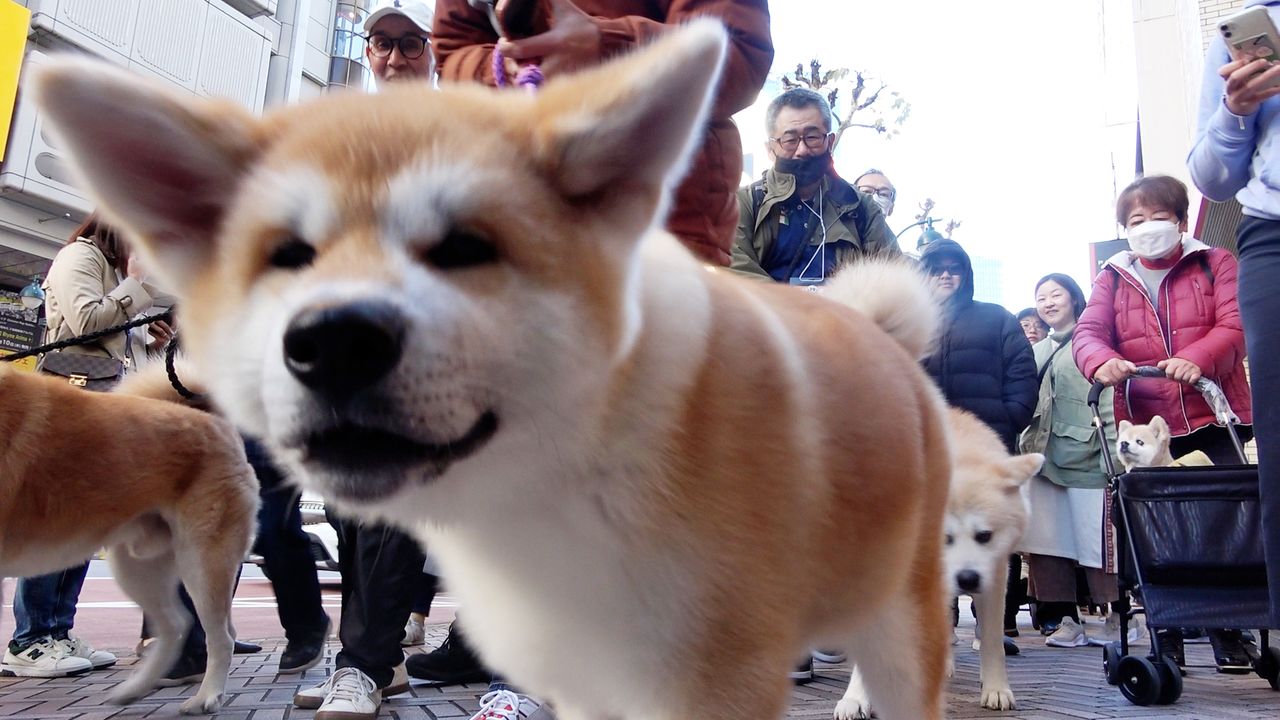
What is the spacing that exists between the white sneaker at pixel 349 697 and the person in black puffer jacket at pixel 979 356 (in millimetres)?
4199

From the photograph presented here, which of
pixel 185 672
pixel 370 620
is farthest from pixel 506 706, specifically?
pixel 185 672

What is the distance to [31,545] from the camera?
144 inches

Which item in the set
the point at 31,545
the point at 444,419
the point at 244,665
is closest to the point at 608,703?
the point at 444,419

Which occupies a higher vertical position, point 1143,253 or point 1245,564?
point 1143,253

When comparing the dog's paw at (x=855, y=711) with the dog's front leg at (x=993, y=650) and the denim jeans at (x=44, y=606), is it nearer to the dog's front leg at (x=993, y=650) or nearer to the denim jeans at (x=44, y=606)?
the dog's front leg at (x=993, y=650)

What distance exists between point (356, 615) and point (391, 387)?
242 cm

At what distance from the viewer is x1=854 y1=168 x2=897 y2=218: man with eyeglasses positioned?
722cm

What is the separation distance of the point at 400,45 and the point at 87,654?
3.65m

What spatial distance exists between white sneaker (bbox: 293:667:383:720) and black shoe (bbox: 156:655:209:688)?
1663 millimetres

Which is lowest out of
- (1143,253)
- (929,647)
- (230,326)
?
(929,647)

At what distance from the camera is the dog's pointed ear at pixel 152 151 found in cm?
129

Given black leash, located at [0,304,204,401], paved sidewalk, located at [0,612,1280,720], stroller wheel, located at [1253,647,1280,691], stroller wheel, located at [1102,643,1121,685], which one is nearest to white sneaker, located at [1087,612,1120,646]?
paved sidewalk, located at [0,612,1280,720]

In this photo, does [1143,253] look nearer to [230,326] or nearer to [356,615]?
[356,615]

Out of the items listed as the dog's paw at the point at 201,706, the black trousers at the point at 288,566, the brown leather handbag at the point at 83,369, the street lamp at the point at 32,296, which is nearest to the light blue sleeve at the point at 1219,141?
the black trousers at the point at 288,566
